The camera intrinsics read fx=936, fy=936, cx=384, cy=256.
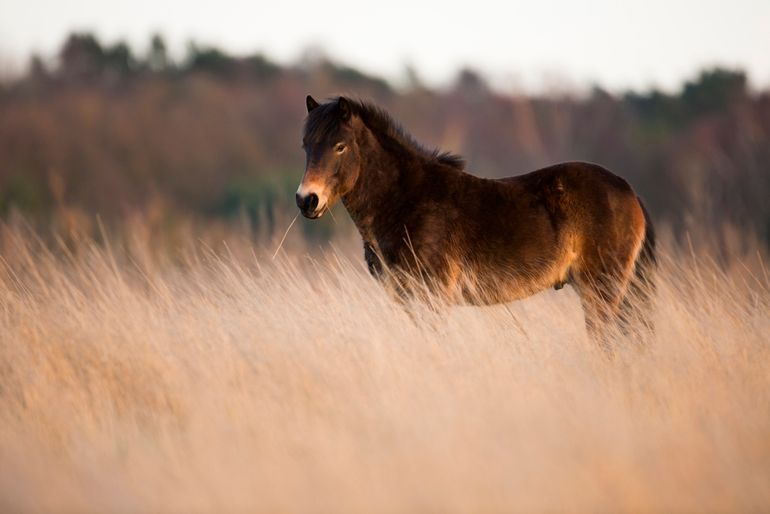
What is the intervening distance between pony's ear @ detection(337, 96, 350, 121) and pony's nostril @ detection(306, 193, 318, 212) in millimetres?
670

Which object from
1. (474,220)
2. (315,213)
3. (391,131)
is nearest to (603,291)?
(474,220)

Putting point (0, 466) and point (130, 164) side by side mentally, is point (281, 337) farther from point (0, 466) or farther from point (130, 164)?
point (130, 164)

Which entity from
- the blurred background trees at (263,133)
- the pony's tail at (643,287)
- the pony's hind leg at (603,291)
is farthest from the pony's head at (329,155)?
the blurred background trees at (263,133)

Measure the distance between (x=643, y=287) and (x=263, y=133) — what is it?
37760mm

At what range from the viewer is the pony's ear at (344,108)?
6.82 meters

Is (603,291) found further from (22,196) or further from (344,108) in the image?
(22,196)

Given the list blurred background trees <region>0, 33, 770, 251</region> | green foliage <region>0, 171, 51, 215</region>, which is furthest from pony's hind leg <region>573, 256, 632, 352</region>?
green foliage <region>0, 171, 51, 215</region>

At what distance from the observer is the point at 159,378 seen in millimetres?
5766

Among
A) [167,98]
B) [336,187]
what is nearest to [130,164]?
[167,98]

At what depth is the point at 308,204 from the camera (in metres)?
6.60

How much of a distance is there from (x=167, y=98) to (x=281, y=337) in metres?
41.4

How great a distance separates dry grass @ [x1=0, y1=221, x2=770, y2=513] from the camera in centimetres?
407

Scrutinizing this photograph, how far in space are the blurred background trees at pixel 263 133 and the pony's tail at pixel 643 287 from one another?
17161mm

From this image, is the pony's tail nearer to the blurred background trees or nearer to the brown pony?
the brown pony
